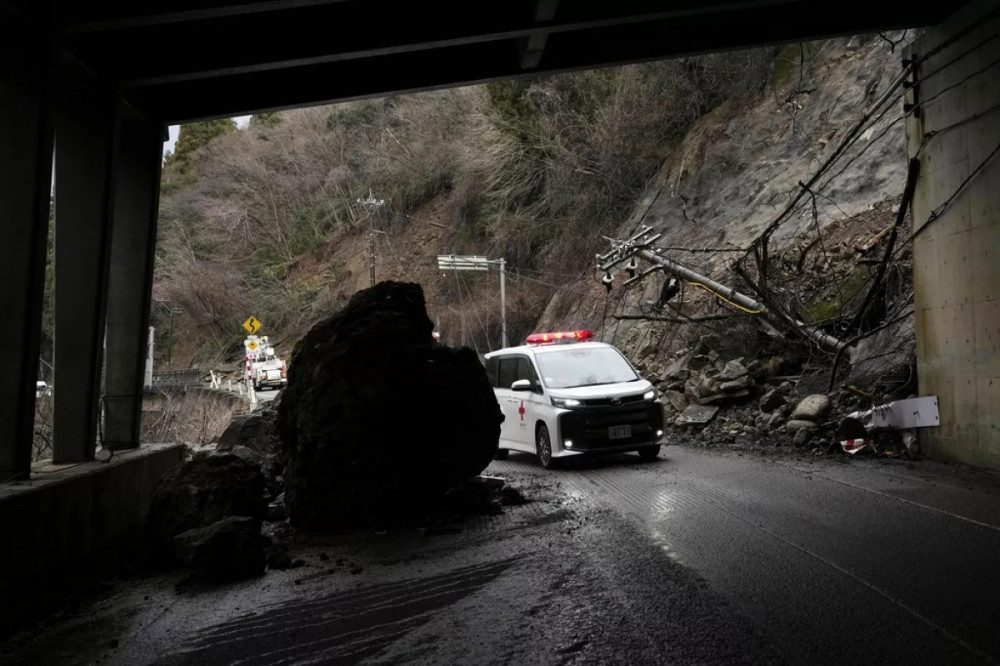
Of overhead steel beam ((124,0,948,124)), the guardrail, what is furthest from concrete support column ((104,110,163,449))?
the guardrail

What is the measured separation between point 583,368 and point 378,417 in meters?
5.52

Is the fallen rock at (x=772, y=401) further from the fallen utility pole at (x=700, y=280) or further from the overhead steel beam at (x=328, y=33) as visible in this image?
the overhead steel beam at (x=328, y=33)

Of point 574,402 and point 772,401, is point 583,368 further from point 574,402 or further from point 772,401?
point 772,401

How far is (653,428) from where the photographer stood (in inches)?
491

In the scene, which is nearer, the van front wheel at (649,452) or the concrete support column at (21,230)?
the concrete support column at (21,230)

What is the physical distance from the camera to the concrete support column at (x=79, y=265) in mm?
7730

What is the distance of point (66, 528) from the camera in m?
6.39

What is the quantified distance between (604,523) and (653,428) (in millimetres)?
4689

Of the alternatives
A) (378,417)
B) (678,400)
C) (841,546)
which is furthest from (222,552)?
(678,400)

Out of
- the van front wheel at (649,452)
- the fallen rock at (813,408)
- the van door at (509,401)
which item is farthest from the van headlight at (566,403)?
the fallen rock at (813,408)

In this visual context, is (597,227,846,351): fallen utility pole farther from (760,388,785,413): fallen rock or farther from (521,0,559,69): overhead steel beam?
(521,0,559,69): overhead steel beam

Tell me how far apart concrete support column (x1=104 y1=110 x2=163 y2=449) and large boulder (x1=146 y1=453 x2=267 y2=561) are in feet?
4.69

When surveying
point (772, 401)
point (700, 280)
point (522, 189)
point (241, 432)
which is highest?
point (522, 189)

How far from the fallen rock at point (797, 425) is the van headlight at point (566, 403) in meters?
3.75
